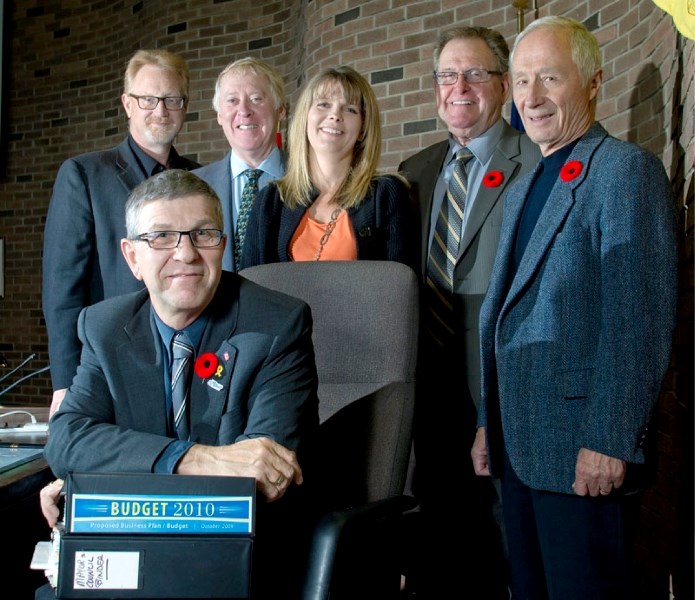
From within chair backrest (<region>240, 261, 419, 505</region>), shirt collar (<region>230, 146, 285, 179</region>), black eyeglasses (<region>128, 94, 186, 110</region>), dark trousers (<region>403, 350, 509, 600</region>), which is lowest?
dark trousers (<region>403, 350, 509, 600</region>)

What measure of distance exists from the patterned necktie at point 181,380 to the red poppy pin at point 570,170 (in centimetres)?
90

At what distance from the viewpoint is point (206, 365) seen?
174 cm

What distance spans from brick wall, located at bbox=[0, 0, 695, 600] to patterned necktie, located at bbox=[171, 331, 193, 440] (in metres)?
1.21

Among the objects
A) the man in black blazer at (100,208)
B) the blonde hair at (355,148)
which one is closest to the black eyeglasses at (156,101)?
the man in black blazer at (100,208)

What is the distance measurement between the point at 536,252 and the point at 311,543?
2.57 ft

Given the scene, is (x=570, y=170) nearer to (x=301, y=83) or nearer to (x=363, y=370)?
(x=363, y=370)

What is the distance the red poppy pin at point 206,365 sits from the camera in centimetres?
173

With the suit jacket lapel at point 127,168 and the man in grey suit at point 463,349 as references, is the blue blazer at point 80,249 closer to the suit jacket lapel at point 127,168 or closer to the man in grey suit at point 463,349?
the suit jacket lapel at point 127,168

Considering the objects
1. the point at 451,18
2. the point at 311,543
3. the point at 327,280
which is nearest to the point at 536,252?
the point at 327,280

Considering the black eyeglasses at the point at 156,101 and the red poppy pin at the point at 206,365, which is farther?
the black eyeglasses at the point at 156,101

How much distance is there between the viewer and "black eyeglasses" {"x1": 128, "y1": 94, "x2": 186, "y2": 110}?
2.78 m

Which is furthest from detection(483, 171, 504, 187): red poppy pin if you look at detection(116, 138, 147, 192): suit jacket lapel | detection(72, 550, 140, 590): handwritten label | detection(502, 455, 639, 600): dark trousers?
detection(72, 550, 140, 590): handwritten label

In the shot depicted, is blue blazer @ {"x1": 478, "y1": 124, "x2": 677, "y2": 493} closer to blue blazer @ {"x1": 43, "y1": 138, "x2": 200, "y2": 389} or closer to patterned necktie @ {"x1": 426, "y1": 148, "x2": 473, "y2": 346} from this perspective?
patterned necktie @ {"x1": 426, "y1": 148, "x2": 473, "y2": 346}

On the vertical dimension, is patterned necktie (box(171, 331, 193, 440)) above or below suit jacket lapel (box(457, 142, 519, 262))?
below
